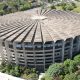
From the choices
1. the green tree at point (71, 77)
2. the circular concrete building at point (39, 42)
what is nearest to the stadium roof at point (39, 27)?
the circular concrete building at point (39, 42)

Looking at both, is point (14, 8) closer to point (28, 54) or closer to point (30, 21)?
point (30, 21)

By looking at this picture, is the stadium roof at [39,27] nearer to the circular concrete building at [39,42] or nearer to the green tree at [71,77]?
the circular concrete building at [39,42]

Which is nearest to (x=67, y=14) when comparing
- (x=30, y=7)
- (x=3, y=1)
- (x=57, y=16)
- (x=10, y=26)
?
(x=57, y=16)

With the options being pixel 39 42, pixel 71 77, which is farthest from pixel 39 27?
pixel 71 77

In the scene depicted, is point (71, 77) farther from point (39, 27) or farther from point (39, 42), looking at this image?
point (39, 27)

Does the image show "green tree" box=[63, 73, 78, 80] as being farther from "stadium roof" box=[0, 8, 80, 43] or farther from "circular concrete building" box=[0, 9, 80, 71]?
"stadium roof" box=[0, 8, 80, 43]

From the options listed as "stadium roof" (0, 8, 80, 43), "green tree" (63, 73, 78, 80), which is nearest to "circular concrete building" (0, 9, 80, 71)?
"stadium roof" (0, 8, 80, 43)

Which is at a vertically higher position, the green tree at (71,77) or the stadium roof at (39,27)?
the stadium roof at (39,27)

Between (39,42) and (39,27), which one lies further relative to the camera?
(39,27)
